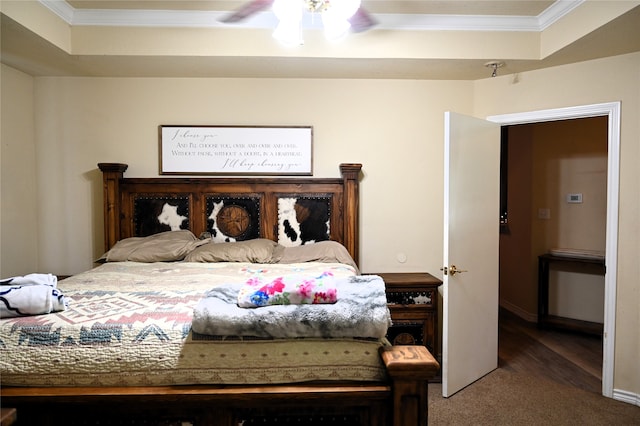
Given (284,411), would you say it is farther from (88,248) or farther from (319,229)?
(88,248)

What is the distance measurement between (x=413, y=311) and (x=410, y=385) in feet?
5.45

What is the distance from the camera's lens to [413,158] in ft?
10.7

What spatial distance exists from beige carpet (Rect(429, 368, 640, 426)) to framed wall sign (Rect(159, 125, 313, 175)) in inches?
78.4

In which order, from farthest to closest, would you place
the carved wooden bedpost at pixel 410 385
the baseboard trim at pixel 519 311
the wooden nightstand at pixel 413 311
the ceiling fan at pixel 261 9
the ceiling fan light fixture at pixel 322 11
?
the baseboard trim at pixel 519 311 → the wooden nightstand at pixel 413 311 → the ceiling fan at pixel 261 9 → the ceiling fan light fixture at pixel 322 11 → the carved wooden bedpost at pixel 410 385

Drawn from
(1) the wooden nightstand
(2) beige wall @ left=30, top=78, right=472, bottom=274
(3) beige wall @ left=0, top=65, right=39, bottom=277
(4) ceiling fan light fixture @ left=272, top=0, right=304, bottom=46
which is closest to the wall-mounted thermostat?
(2) beige wall @ left=30, top=78, right=472, bottom=274

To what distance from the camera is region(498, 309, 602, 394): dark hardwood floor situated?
2.89 m

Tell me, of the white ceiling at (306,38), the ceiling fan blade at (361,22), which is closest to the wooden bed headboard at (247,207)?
the white ceiling at (306,38)

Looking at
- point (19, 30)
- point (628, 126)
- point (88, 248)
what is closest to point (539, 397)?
point (628, 126)

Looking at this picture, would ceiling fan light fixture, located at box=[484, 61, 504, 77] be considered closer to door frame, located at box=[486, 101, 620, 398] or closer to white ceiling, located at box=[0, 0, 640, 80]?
white ceiling, located at box=[0, 0, 640, 80]

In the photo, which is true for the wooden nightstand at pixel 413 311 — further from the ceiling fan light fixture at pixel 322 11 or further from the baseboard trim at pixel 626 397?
the ceiling fan light fixture at pixel 322 11

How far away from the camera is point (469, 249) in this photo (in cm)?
274

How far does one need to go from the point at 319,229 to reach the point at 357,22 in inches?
59.3

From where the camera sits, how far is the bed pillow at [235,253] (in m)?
2.73

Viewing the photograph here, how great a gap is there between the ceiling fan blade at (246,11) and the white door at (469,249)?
1369 millimetres
